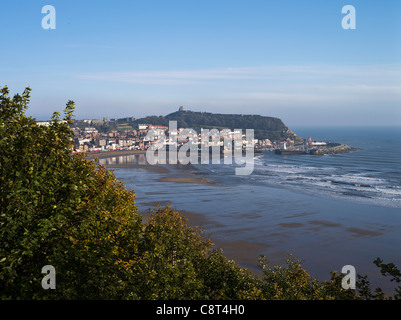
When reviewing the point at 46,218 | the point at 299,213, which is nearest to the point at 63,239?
the point at 46,218

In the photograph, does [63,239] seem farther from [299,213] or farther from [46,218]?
[299,213]

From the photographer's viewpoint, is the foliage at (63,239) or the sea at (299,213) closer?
the foliage at (63,239)

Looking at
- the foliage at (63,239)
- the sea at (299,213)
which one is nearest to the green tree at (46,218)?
the foliage at (63,239)

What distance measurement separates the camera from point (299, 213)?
141ft

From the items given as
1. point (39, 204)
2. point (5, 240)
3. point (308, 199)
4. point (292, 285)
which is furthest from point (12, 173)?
point (308, 199)

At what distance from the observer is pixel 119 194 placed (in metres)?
16.3

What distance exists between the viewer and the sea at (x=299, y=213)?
28.7m

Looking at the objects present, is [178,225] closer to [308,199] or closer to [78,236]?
[78,236]

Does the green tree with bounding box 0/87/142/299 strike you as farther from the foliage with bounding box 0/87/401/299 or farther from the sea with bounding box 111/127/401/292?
the sea with bounding box 111/127/401/292

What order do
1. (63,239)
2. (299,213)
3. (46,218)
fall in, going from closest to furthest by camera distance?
(46,218)
(63,239)
(299,213)

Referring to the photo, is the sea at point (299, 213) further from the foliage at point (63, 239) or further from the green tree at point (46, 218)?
the green tree at point (46, 218)

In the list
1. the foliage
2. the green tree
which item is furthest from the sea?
the green tree

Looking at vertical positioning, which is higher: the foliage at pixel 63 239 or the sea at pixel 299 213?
the foliage at pixel 63 239
